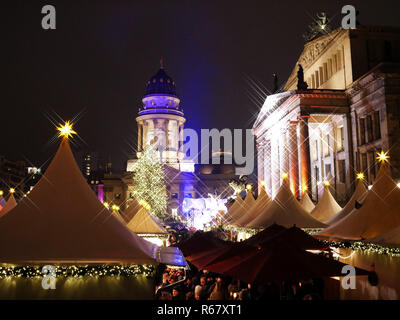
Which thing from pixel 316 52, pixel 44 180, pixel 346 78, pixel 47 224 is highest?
pixel 316 52

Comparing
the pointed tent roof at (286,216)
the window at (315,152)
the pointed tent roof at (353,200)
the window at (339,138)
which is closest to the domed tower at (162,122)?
the window at (315,152)

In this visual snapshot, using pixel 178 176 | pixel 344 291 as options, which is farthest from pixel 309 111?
pixel 178 176

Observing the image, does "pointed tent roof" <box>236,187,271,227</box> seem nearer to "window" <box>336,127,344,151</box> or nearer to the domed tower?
"window" <box>336,127,344,151</box>

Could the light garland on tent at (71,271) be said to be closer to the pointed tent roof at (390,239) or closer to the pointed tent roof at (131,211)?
the pointed tent roof at (390,239)

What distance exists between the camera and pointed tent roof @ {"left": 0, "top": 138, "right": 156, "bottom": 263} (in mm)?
7816

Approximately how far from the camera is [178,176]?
87.9 metres

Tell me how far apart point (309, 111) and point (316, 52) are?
1334 cm

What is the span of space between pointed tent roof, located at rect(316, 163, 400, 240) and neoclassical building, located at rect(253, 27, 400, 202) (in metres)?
18.9

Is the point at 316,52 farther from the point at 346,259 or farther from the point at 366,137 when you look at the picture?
the point at 346,259

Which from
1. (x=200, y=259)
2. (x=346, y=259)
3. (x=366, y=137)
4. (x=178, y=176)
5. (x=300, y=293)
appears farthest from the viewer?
(x=178, y=176)

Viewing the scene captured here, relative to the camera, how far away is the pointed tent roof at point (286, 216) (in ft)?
62.5

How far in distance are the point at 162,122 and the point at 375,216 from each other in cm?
8897

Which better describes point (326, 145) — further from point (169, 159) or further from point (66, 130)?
point (169, 159)

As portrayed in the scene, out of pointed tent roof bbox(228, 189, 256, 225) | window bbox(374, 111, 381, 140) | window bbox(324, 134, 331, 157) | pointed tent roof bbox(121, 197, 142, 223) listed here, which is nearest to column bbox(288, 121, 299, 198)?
window bbox(374, 111, 381, 140)
